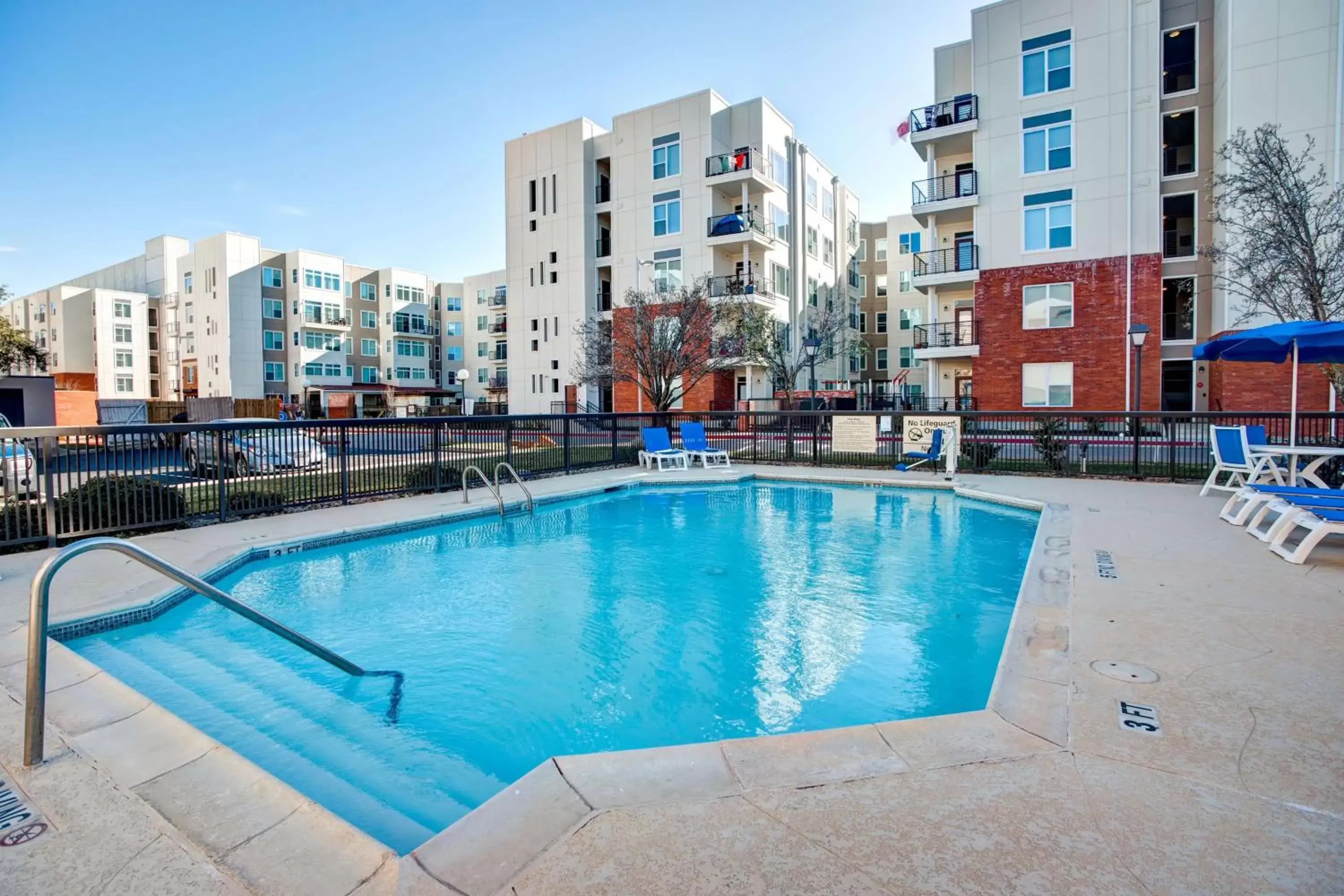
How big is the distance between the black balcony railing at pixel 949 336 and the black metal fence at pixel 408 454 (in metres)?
9.19

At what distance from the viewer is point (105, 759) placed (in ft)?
9.70

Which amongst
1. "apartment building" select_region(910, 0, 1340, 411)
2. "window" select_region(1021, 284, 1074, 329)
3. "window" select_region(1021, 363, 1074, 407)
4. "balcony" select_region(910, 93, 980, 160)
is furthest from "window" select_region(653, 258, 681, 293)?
"window" select_region(1021, 363, 1074, 407)

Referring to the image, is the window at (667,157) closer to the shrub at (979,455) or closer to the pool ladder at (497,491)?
the shrub at (979,455)

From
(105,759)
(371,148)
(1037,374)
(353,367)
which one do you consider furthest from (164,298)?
(105,759)

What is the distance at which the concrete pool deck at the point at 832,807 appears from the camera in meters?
2.13

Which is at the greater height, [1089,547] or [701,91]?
[701,91]

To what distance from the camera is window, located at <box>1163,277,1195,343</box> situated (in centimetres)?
2498

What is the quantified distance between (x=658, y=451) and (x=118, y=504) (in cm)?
981

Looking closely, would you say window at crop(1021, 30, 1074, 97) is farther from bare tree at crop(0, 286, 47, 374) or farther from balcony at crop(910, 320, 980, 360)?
bare tree at crop(0, 286, 47, 374)

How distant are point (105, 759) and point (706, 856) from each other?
2622 mm

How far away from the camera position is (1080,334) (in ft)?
82.7

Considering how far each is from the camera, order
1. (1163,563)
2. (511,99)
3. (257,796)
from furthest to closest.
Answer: (511,99) < (1163,563) < (257,796)

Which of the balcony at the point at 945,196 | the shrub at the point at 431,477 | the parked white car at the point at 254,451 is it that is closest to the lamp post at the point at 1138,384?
the balcony at the point at 945,196

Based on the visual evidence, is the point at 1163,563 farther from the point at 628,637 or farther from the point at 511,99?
the point at 511,99
